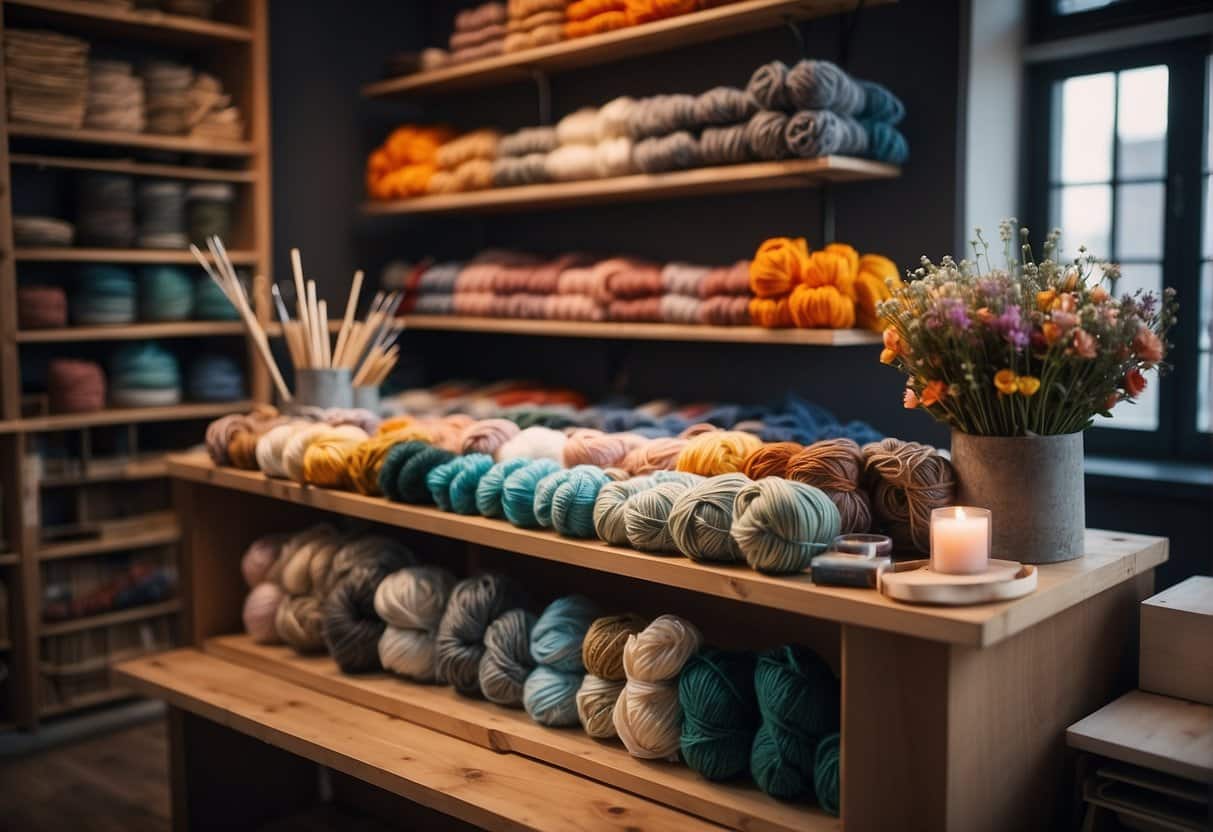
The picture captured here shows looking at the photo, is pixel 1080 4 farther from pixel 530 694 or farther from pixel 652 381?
pixel 530 694

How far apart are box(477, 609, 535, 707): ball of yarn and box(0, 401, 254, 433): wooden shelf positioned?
1959 millimetres

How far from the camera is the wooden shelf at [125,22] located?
346cm

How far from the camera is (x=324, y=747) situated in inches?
83.5

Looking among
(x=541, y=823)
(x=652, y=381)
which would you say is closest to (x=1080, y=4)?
(x=652, y=381)

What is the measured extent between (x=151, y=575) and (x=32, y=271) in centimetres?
107

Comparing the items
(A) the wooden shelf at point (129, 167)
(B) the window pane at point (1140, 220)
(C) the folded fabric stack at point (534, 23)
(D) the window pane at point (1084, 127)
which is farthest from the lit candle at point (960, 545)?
(A) the wooden shelf at point (129, 167)

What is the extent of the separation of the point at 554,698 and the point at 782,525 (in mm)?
635

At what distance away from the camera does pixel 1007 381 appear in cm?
163

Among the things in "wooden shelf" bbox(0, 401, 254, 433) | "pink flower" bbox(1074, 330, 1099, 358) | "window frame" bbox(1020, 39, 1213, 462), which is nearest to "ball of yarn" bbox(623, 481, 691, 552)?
"pink flower" bbox(1074, 330, 1099, 358)

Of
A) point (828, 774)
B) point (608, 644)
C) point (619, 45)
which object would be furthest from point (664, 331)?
point (828, 774)

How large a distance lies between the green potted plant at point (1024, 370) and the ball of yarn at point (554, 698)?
0.78 meters

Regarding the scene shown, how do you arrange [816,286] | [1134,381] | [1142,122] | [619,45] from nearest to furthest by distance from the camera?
[1134,381]
[816,286]
[1142,122]
[619,45]

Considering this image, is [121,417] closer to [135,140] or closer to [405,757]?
[135,140]

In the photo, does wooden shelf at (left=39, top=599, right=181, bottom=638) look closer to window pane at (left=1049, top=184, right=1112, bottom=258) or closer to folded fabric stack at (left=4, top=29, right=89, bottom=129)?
folded fabric stack at (left=4, top=29, right=89, bottom=129)
